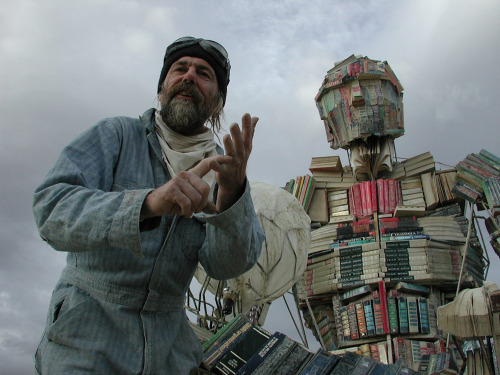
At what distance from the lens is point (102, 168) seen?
1268 millimetres

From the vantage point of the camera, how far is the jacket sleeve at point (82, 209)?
99cm

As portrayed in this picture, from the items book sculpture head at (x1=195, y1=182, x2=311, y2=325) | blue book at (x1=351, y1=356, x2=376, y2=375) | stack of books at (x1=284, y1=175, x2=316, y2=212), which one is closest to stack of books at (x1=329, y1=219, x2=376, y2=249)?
stack of books at (x1=284, y1=175, x2=316, y2=212)

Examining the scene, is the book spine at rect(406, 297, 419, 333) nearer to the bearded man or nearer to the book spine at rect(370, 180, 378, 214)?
the book spine at rect(370, 180, 378, 214)

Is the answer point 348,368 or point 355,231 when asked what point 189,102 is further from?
point 355,231

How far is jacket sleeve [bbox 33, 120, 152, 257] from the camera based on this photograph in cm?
99

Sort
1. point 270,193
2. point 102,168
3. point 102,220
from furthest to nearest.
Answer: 1. point 270,193
2. point 102,168
3. point 102,220

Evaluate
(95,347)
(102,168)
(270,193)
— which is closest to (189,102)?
(102,168)

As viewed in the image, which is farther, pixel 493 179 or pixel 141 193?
pixel 493 179

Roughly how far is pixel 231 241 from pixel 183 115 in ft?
1.42

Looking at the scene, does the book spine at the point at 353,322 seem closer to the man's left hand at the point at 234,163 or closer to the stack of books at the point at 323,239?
the stack of books at the point at 323,239

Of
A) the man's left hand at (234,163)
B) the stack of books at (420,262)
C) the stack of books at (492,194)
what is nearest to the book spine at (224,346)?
the man's left hand at (234,163)

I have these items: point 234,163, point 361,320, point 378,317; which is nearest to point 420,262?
point 378,317

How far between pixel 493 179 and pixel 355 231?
6.24 ft

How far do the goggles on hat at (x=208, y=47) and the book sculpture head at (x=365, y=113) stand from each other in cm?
579
